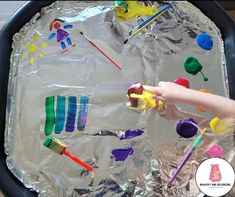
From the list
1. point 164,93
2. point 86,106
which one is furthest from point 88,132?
point 164,93

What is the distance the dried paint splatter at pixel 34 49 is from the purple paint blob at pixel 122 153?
11.1 inches

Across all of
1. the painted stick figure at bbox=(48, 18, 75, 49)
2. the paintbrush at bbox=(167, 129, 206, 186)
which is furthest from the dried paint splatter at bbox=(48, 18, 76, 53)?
the paintbrush at bbox=(167, 129, 206, 186)

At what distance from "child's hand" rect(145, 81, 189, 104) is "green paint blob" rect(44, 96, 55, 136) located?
220 mm

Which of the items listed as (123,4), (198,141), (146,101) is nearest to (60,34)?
(123,4)

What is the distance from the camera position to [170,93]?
0.84m

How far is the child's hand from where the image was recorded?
32.6 inches

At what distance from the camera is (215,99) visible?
0.81 meters

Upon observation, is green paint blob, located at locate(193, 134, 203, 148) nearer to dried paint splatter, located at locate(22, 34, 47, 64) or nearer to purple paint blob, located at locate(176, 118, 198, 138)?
purple paint blob, located at locate(176, 118, 198, 138)

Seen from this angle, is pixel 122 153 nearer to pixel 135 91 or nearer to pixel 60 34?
pixel 135 91

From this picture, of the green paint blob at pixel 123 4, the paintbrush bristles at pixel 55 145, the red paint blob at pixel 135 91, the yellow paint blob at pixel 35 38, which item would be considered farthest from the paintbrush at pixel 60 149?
the green paint blob at pixel 123 4

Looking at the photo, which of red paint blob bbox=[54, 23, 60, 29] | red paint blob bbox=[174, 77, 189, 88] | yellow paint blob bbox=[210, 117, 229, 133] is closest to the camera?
yellow paint blob bbox=[210, 117, 229, 133]

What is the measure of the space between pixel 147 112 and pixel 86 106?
0.43ft

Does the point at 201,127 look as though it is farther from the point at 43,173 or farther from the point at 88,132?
the point at 43,173

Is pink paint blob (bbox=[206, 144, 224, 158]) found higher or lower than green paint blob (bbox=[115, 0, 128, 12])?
lower
